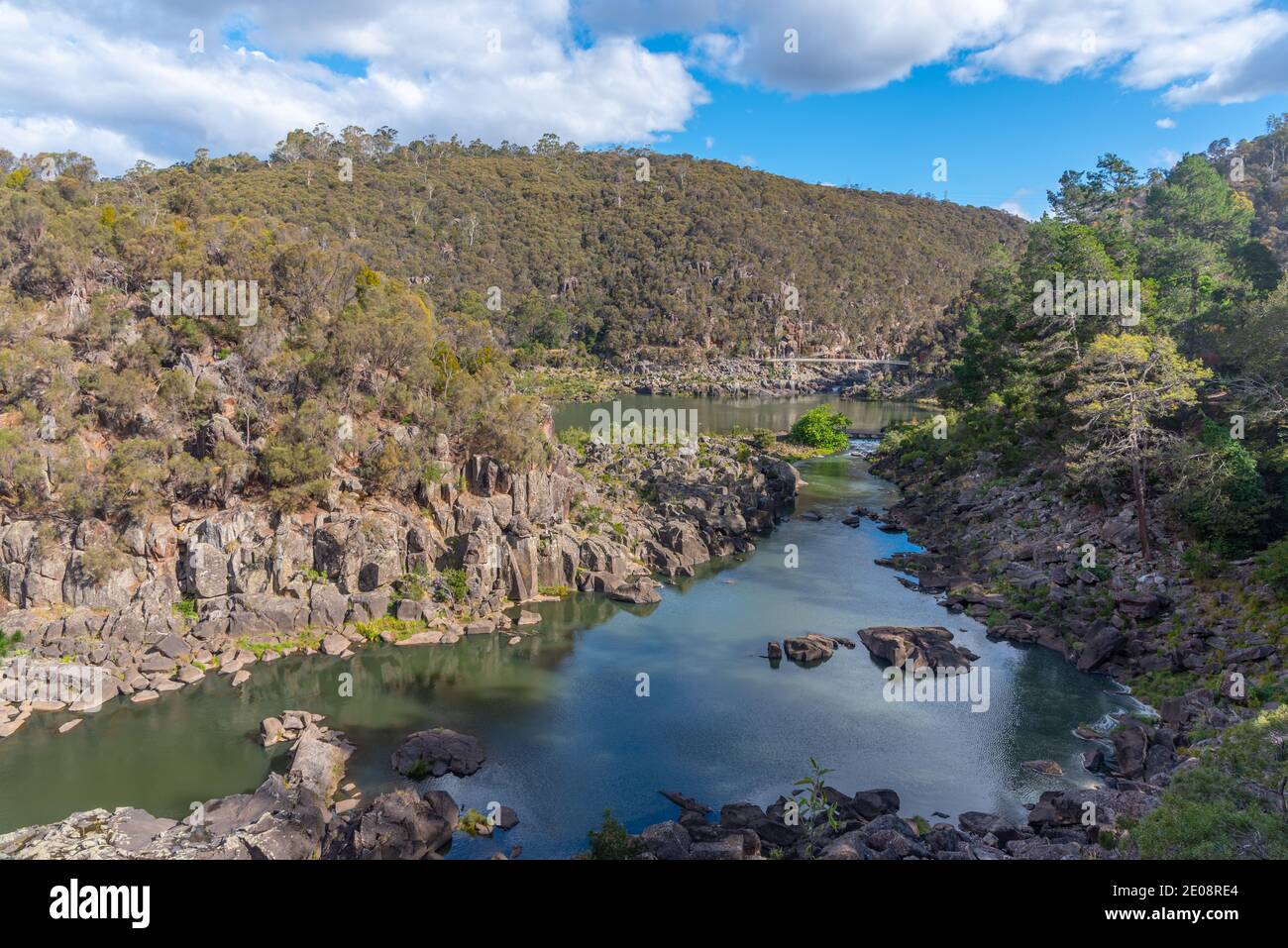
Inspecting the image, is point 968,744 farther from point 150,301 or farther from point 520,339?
point 520,339

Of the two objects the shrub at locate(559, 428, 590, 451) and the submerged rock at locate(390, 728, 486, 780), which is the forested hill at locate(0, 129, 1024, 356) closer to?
the shrub at locate(559, 428, 590, 451)

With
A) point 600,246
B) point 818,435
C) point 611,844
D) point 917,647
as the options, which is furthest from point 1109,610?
point 600,246

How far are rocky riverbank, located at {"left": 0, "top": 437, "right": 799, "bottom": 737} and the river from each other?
123 centimetres

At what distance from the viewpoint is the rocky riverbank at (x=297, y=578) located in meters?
28.7

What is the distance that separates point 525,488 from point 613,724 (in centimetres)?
1581

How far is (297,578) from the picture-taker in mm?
33031

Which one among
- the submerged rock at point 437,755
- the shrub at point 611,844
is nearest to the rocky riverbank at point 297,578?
the submerged rock at point 437,755

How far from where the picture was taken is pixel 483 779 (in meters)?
23.3

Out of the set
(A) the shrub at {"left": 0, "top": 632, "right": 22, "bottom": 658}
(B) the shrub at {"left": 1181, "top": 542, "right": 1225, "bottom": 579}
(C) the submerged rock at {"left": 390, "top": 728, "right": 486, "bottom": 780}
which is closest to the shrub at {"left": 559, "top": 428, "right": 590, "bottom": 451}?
(C) the submerged rock at {"left": 390, "top": 728, "right": 486, "bottom": 780}

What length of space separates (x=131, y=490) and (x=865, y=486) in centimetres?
4879

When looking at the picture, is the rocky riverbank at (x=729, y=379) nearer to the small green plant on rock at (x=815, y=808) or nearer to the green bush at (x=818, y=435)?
the green bush at (x=818, y=435)

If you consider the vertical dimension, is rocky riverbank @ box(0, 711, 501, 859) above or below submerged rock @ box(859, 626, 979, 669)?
below

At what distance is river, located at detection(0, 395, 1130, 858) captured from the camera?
2277cm
